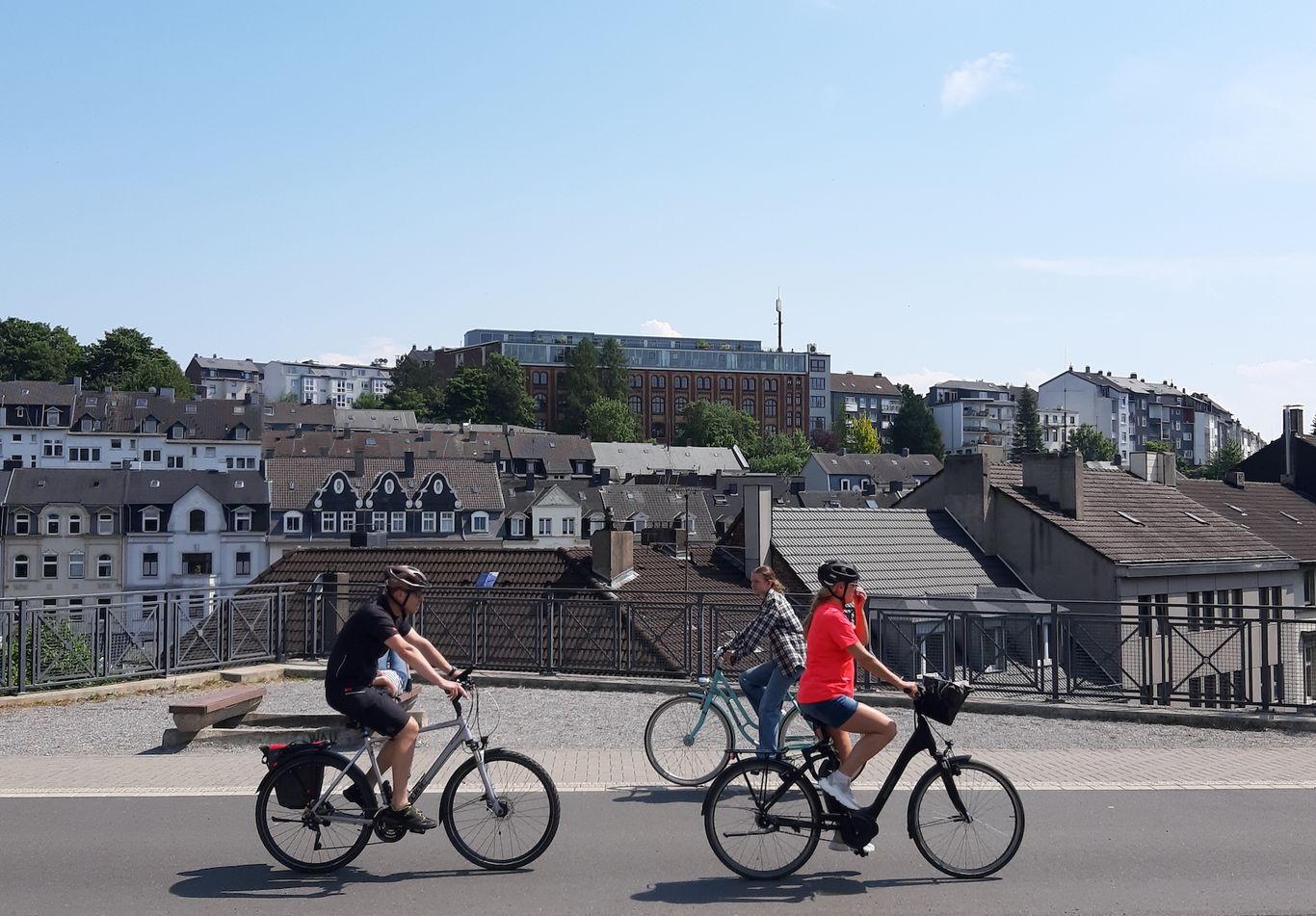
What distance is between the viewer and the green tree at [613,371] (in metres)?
161

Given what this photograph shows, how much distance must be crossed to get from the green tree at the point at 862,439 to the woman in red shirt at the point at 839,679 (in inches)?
6082

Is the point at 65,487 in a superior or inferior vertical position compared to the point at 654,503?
superior

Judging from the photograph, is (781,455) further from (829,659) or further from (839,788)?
(839,788)

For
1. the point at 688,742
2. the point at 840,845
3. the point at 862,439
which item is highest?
the point at 862,439

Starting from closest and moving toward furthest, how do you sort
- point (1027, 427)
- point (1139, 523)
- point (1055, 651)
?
point (1055, 651) < point (1139, 523) < point (1027, 427)

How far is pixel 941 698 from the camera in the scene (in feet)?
23.6

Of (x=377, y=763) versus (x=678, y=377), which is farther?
(x=678, y=377)

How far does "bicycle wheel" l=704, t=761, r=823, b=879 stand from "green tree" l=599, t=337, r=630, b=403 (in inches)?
6001

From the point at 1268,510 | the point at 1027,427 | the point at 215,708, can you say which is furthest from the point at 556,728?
the point at 1027,427

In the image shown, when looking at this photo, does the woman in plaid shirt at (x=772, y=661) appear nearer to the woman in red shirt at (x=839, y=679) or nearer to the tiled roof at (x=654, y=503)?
the woman in red shirt at (x=839, y=679)

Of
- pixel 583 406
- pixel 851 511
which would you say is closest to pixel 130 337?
pixel 583 406

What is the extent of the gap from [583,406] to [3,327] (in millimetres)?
64961

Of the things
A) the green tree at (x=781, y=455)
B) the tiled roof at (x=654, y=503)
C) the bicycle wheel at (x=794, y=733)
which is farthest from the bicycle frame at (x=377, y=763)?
the green tree at (x=781, y=455)

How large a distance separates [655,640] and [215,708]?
592 centimetres
